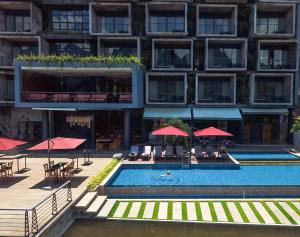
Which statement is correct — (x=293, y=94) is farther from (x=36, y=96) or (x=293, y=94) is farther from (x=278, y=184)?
(x=36, y=96)

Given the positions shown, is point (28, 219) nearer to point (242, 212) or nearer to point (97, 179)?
point (97, 179)

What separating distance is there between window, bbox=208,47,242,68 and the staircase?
2524cm

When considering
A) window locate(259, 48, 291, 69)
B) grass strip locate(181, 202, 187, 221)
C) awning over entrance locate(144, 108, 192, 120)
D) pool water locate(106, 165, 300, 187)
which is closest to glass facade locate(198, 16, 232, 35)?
window locate(259, 48, 291, 69)

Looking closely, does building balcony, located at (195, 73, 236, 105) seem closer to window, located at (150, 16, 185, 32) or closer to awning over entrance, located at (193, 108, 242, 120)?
awning over entrance, located at (193, 108, 242, 120)

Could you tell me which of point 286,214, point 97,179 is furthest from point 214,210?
point 97,179

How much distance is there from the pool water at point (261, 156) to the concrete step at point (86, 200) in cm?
1495

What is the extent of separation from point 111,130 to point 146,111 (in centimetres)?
498

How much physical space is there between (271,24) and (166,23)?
13.0 metres

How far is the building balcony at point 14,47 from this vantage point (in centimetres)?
3612

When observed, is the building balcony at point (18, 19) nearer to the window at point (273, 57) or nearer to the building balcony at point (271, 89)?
the building balcony at point (271, 89)

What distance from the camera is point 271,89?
37.6m

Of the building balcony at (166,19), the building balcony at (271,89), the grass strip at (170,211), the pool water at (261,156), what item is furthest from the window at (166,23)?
the grass strip at (170,211)

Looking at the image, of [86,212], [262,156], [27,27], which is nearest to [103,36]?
[27,27]

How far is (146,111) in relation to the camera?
34625mm
